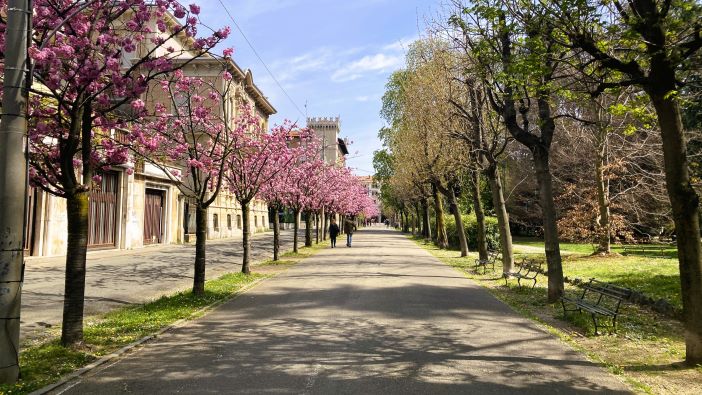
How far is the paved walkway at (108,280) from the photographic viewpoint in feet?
32.5

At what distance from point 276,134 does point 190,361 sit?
1187 centimetres

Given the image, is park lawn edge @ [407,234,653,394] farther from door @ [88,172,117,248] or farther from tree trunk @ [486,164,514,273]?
Result: door @ [88,172,117,248]

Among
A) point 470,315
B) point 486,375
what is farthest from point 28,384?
point 470,315

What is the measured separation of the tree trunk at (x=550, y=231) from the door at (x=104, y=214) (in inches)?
829

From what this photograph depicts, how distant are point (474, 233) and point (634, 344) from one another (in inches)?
931

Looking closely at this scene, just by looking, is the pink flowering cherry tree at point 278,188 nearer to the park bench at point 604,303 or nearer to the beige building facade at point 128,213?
the beige building facade at point 128,213

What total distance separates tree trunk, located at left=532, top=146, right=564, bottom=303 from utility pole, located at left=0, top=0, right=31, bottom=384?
31.9 ft

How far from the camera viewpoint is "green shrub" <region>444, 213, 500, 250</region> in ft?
97.3

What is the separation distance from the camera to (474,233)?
102ft

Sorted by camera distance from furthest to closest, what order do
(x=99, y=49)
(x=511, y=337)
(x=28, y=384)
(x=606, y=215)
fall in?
(x=606, y=215), (x=511, y=337), (x=99, y=49), (x=28, y=384)

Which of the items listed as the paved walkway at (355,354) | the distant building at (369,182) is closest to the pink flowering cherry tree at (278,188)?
the paved walkway at (355,354)

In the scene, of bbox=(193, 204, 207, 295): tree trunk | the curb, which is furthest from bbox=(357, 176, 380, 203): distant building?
the curb

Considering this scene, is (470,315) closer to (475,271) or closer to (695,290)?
(695,290)

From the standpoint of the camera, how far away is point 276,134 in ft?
57.5
